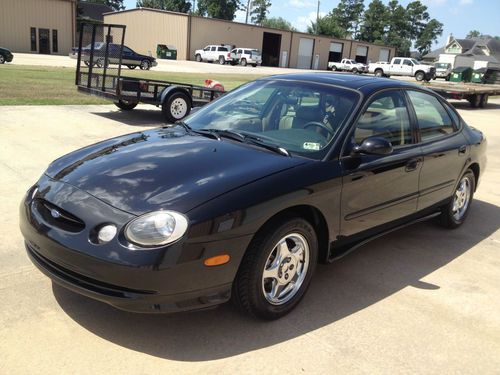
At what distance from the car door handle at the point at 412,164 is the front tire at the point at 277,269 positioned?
1.29m

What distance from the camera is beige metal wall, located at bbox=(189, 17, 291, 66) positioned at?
5612cm

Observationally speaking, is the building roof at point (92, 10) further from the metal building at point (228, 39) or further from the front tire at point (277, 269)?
the front tire at point (277, 269)

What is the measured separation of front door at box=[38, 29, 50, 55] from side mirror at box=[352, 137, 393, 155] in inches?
2035

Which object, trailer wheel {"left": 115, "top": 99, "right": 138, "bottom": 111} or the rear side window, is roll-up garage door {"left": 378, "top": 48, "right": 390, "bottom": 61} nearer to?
trailer wheel {"left": 115, "top": 99, "right": 138, "bottom": 111}

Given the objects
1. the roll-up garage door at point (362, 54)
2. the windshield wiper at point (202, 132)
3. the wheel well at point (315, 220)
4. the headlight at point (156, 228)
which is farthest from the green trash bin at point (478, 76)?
the headlight at point (156, 228)

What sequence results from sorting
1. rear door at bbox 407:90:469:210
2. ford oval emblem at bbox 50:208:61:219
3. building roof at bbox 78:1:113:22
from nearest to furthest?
ford oval emblem at bbox 50:208:61:219 < rear door at bbox 407:90:469:210 < building roof at bbox 78:1:113:22

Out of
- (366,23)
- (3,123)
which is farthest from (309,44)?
(3,123)

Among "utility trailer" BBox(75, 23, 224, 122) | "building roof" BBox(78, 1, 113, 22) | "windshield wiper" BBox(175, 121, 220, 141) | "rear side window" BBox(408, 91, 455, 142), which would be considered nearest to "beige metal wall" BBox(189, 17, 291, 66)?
"building roof" BBox(78, 1, 113, 22)

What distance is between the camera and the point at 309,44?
216 ft

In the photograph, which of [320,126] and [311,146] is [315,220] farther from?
[320,126]

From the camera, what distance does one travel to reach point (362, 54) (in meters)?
73.4

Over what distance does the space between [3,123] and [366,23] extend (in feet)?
372

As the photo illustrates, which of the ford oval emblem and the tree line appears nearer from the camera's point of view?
the ford oval emblem

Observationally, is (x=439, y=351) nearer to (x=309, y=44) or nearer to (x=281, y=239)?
(x=281, y=239)
